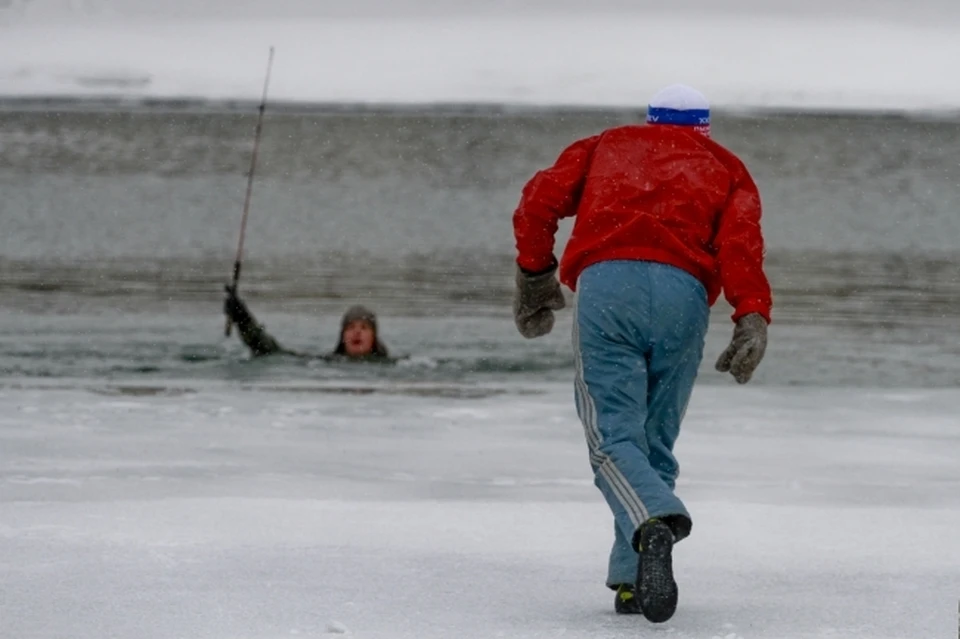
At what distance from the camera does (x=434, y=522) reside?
19.0ft

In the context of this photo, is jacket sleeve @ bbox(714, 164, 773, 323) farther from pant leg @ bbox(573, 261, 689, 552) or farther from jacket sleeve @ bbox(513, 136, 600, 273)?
jacket sleeve @ bbox(513, 136, 600, 273)

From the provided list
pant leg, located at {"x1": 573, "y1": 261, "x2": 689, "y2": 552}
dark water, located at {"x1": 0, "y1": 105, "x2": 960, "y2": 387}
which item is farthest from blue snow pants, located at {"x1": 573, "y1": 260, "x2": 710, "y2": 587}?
dark water, located at {"x1": 0, "y1": 105, "x2": 960, "y2": 387}

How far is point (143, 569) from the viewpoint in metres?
4.99

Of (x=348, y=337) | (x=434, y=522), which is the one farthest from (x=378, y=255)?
(x=434, y=522)

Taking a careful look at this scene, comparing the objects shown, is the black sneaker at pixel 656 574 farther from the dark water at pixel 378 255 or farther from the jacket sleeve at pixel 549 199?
the dark water at pixel 378 255

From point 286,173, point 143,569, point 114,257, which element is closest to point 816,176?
point 286,173

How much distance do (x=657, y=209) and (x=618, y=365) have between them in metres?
0.38

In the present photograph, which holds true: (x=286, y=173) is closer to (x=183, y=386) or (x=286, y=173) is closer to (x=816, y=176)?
(x=816, y=176)

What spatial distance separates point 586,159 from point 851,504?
6.28ft

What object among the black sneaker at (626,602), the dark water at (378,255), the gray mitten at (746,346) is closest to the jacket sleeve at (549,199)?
the gray mitten at (746,346)

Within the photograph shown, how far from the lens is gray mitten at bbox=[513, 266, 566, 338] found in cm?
491

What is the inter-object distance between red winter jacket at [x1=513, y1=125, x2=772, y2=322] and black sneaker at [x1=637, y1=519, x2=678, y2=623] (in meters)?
0.57

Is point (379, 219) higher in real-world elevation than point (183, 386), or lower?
lower

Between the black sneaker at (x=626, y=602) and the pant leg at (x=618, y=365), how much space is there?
0.16 metres
